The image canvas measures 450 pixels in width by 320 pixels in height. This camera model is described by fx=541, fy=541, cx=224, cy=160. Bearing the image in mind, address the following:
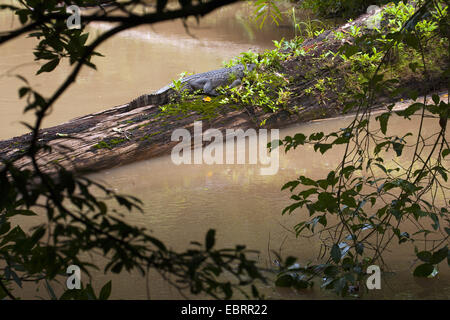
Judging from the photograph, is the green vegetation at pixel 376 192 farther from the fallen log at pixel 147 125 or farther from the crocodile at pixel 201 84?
the crocodile at pixel 201 84

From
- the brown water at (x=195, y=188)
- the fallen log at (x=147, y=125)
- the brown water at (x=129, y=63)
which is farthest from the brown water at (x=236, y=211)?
the brown water at (x=129, y=63)

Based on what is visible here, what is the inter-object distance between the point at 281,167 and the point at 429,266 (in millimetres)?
2371

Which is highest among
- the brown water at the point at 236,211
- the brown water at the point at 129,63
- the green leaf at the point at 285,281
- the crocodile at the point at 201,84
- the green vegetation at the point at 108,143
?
the brown water at the point at 129,63

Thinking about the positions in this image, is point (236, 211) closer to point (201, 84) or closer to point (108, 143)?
point (108, 143)

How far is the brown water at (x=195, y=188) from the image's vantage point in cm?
275

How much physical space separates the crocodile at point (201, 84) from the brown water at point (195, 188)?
0.65 metres

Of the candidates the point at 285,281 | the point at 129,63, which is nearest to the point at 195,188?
the point at 285,281

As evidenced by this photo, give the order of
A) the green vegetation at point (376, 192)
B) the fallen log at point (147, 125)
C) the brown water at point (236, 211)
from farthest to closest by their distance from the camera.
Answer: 1. the fallen log at point (147, 125)
2. the brown water at point (236, 211)
3. the green vegetation at point (376, 192)

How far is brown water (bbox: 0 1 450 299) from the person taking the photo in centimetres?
275

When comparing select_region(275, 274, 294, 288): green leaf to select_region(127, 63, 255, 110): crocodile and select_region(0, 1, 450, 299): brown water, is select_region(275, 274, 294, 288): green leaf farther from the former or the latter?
select_region(127, 63, 255, 110): crocodile

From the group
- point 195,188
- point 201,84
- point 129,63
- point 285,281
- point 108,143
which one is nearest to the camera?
point 285,281

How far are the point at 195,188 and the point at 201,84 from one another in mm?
1515

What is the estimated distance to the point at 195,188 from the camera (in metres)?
4.06
